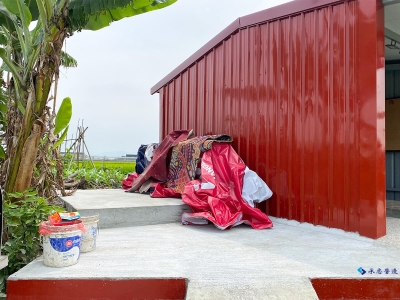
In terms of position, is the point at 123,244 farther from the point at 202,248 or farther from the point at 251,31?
the point at 251,31

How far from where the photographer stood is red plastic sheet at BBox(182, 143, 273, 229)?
3.68m

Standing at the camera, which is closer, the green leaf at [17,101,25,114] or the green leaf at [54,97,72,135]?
the green leaf at [17,101,25,114]

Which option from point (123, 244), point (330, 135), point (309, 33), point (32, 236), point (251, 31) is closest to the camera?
point (32, 236)

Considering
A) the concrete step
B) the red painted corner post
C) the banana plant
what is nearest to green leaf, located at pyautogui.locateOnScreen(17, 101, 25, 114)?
the banana plant

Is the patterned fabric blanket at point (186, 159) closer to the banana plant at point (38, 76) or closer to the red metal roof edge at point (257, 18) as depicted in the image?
the red metal roof edge at point (257, 18)

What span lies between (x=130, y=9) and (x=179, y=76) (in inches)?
122

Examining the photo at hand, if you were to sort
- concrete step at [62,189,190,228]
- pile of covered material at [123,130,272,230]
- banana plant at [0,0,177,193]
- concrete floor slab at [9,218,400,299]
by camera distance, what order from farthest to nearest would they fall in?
pile of covered material at [123,130,272,230] → concrete step at [62,189,190,228] → banana plant at [0,0,177,193] → concrete floor slab at [9,218,400,299]

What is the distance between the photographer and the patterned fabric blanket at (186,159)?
173 inches

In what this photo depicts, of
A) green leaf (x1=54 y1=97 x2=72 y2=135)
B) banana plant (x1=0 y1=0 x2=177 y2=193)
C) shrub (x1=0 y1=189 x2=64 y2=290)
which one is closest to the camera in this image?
shrub (x1=0 y1=189 x2=64 y2=290)

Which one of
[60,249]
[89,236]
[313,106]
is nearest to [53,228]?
[60,249]

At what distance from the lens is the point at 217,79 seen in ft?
17.4

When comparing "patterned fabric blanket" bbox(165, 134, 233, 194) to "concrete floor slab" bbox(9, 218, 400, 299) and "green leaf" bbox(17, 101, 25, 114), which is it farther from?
"green leaf" bbox(17, 101, 25, 114)

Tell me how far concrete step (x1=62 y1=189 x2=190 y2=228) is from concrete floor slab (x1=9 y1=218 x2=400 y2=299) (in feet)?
0.45

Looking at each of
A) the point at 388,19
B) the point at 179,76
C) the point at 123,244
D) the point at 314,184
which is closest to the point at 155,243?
the point at 123,244
